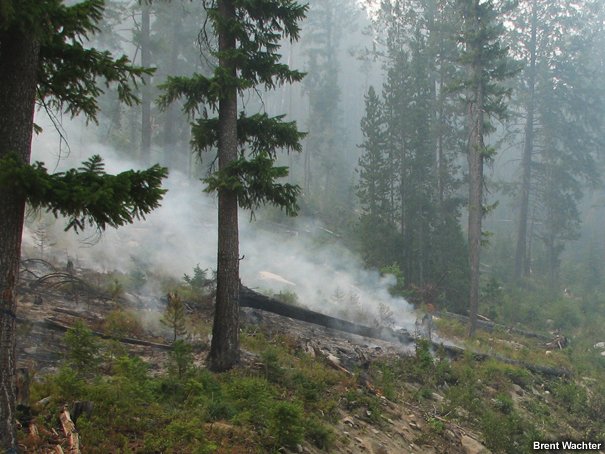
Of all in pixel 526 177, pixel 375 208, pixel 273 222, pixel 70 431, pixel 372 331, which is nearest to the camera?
pixel 70 431

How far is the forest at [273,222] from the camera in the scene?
179 inches

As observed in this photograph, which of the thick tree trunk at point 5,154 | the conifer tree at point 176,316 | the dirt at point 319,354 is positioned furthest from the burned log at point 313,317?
the thick tree trunk at point 5,154

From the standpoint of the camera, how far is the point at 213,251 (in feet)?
66.4

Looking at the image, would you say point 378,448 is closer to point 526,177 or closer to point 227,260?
point 227,260

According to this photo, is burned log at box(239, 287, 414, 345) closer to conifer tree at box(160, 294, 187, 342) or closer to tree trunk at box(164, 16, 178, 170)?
conifer tree at box(160, 294, 187, 342)

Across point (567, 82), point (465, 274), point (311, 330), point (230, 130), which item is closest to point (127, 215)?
point (230, 130)

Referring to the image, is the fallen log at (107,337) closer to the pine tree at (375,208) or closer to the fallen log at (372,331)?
the fallen log at (372,331)

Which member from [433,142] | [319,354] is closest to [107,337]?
[319,354]

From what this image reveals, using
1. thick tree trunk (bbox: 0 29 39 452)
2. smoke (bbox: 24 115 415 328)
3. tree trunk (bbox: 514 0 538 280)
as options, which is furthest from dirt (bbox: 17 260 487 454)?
tree trunk (bbox: 514 0 538 280)

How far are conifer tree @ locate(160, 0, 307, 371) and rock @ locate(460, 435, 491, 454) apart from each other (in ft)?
15.1

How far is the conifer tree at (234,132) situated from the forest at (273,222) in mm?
44

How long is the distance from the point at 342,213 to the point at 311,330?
2152 cm

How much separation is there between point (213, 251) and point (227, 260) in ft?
38.7

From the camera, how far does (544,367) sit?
1398cm
